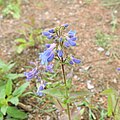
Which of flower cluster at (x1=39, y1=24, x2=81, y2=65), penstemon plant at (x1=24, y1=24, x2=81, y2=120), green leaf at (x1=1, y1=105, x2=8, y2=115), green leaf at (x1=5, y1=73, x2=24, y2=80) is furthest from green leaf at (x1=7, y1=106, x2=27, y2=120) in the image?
flower cluster at (x1=39, y1=24, x2=81, y2=65)

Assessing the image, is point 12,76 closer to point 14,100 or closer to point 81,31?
point 14,100

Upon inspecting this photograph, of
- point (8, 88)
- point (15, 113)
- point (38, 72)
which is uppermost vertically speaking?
point (38, 72)

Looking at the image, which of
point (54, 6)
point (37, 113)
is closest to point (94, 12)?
point (54, 6)

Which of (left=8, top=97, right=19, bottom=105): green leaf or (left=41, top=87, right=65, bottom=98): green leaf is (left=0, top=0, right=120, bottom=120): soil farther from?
(left=41, top=87, right=65, bottom=98): green leaf

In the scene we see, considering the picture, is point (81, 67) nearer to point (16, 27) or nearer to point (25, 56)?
point (25, 56)

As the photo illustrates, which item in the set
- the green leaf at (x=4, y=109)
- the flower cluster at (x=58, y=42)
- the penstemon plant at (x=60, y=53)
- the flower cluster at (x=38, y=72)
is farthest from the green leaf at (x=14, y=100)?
the flower cluster at (x=58, y=42)

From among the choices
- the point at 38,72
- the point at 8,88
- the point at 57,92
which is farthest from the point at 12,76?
the point at 57,92

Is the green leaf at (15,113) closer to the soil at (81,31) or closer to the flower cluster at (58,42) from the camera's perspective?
the soil at (81,31)
